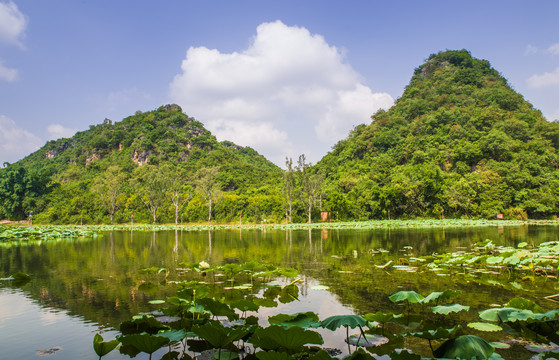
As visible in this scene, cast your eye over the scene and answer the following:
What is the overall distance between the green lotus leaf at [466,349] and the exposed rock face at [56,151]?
331ft

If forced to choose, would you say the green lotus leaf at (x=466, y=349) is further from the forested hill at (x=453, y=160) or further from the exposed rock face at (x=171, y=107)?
the exposed rock face at (x=171, y=107)

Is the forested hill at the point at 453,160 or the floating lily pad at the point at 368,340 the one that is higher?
the forested hill at the point at 453,160

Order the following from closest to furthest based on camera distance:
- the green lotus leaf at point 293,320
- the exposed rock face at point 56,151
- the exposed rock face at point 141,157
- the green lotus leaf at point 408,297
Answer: the green lotus leaf at point 293,320 < the green lotus leaf at point 408,297 < the exposed rock face at point 141,157 < the exposed rock face at point 56,151

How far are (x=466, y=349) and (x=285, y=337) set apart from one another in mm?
1216

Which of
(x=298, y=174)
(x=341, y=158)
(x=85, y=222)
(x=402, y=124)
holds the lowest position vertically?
(x=85, y=222)

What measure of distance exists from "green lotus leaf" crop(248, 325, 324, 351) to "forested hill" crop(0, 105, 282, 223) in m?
39.4

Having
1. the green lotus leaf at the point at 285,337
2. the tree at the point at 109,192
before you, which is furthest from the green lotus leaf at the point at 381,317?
the tree at the point at 109,192

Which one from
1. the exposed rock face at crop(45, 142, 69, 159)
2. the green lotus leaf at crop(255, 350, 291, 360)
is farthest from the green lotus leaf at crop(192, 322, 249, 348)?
the exposed rock face at crop(45, 142, 69, 159)

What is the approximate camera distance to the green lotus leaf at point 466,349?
211cm

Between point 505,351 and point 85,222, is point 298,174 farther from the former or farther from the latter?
point 505,351

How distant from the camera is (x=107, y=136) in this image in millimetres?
74375

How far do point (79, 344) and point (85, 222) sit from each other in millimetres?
51635

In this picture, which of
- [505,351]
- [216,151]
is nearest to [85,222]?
[216,151]

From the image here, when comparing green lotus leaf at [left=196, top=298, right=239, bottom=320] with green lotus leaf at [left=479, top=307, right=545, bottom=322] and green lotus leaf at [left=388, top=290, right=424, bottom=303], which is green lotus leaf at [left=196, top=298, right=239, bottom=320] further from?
green lotus leaf at [left=479, top=307, right=545, bottom=322]
